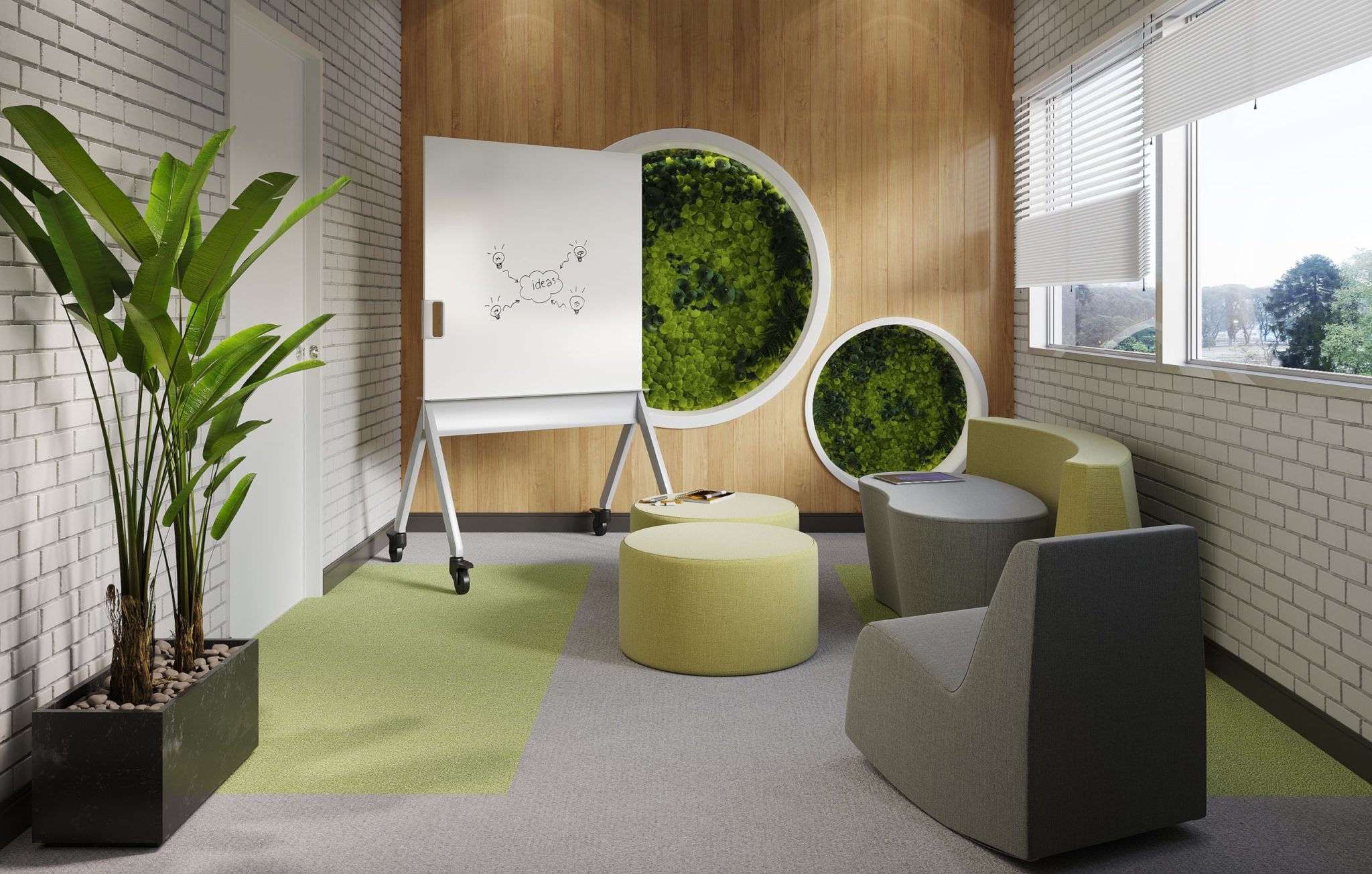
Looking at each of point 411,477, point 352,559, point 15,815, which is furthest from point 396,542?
point 15,815

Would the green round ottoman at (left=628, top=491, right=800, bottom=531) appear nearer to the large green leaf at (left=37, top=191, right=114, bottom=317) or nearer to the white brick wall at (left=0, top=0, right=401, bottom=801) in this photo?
the white brick wall at (left=0, top=0, right=401, bottom=801)

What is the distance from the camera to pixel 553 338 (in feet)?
16.3

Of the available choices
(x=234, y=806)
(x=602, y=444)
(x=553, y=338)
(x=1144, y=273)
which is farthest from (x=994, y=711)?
(x=602, y=444)

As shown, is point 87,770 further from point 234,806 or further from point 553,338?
point 553,338

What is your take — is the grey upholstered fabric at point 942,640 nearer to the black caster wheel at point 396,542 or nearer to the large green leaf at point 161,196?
the large green leaf at point 161,196

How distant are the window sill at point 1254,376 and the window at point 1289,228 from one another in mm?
38

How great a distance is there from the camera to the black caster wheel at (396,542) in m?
5.09

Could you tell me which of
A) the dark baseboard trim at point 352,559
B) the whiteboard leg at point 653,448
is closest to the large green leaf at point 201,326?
the dark baseboard trim at point 352,559

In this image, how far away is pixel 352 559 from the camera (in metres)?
4.95

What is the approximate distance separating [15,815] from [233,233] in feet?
4.52

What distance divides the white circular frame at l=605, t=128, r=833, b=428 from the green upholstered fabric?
1197 millimetres

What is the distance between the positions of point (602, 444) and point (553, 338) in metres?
1.02

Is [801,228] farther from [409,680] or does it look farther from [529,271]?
[409,680]

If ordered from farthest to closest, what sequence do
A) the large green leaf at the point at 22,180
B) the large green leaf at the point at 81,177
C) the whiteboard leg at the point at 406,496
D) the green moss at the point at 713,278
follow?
the green moss at the point at 713,278 → the whiteboard leg at the point at 406,496 → the large green leaf at the point at 22,180 → the large green leaf at the point at 81,177
